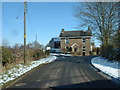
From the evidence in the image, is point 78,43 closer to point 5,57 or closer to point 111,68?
point 111,68

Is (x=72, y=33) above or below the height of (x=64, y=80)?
above

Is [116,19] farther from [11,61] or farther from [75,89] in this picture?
[75,89]

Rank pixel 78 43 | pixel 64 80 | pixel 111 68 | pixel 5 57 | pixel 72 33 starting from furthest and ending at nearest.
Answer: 1. pixel 72 33
2. pixel 78 43
3. pixel 5 57
4. pixel 111 68
5. pixel 64 80

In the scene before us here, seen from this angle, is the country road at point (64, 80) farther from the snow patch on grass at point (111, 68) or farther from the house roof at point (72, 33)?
the house roof at point (72, 33)

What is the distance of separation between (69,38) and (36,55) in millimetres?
29258

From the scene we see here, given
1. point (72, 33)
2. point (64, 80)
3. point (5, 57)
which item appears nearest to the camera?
point (64, 80)

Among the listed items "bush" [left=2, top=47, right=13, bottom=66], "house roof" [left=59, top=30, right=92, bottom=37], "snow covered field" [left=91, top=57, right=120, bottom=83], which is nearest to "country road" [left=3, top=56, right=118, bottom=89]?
"snow covered field" [left=91, top=57, right=120, bottom=83]

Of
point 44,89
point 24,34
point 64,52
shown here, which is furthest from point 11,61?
point 64,52

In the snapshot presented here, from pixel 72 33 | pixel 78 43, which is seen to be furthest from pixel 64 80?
pixel 72 33

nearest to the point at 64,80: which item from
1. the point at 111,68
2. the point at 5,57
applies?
the point at 111,68

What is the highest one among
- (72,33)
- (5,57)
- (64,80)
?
(72,33)

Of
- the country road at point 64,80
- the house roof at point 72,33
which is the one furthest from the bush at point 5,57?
the house roof at point 72,33

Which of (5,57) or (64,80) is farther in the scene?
(5,57)

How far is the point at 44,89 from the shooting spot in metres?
7.65
